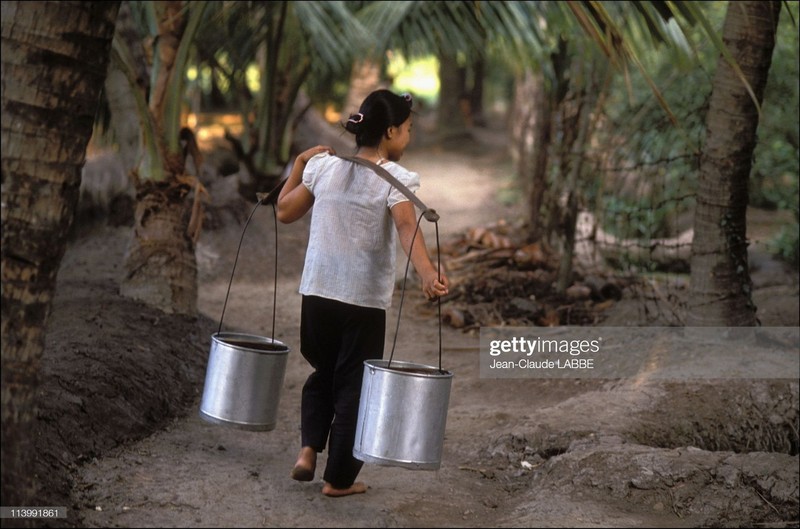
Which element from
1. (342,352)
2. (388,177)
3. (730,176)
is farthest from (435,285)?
(730,176)

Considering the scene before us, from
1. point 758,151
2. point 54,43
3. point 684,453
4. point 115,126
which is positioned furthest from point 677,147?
point 54,43

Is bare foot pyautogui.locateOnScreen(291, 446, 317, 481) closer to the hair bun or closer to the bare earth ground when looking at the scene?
the bare earth ground

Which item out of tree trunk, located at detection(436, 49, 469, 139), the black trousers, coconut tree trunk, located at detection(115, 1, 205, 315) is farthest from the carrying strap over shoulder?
tree trunk, located at detection(436, 49, 469, 139)

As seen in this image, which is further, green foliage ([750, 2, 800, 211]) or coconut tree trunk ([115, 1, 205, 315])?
green foliage ([750, 2, 800, 211])

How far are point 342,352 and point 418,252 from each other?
1.72 ft

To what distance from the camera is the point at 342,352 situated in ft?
12.1

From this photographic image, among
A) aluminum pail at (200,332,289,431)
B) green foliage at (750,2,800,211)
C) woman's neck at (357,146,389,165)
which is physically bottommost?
aluminum pail at (200,332,289,431)

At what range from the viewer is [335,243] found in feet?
11.8

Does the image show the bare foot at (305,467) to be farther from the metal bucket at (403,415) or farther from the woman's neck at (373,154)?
the woman's neck at (373,154)

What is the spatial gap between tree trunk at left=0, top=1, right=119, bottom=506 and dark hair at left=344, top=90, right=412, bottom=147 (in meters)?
1.07

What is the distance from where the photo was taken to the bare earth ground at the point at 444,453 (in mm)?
3617

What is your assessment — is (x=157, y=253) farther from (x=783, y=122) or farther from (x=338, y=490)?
(x=783, y=122)

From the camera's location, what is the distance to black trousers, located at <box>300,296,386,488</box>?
144 inches

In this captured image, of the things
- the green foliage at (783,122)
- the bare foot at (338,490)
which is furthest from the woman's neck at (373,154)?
the green foliage at (783,122)
